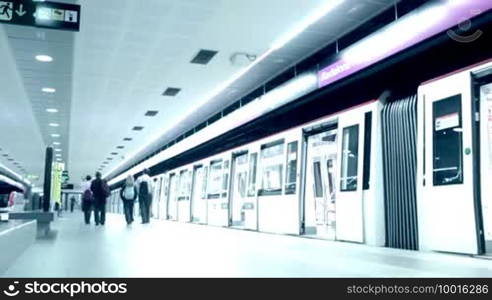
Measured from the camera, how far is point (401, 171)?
5.77 metres

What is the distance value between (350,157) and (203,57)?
2953 mm

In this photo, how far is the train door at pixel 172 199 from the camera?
59.2 feet

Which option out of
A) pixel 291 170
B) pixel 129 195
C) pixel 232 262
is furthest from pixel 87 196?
pixel 232 262

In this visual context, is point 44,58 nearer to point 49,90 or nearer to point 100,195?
point 49,90

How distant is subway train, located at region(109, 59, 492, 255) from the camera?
4770 mm

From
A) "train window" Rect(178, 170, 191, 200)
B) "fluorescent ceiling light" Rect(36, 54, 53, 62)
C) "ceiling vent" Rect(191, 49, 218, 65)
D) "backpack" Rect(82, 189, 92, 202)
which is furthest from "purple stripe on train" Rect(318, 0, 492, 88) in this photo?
"train window" Rect(178, 170, 191, 200)

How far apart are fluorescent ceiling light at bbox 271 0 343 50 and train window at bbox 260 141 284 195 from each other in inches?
94.2

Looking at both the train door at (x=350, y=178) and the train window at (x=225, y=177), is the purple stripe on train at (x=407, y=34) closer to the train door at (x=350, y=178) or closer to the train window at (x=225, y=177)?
the train door at (x=350, y=178)

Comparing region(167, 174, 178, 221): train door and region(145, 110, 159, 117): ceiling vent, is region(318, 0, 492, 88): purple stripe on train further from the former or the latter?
region(167, 174, 178, 221): train door

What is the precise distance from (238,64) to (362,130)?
2565 mm

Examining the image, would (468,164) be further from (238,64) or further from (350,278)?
(238,64)

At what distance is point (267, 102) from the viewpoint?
29.9ft

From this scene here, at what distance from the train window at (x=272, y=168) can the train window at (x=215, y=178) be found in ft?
11.1

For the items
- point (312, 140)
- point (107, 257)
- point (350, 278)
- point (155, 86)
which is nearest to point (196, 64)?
point (155, 86)
